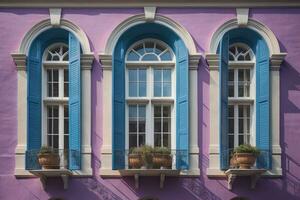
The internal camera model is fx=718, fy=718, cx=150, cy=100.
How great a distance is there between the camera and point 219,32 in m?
19.6

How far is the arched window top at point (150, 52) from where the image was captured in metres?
19.9

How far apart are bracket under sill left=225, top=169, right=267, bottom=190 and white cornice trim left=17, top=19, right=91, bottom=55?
16.5 ft

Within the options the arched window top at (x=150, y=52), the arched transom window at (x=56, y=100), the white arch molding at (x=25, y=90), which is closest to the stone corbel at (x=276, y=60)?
the arched window top at (x=150, y=52)

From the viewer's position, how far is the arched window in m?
19.6

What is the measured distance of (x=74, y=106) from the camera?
19.2 metres

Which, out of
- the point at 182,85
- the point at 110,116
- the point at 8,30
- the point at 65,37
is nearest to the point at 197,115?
the point at 182,85

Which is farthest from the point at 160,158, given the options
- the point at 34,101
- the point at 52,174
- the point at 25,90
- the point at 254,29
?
the point at 254,29

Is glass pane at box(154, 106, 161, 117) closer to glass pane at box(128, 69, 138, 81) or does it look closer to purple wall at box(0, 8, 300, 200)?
glass pane at box(128, 69, 138, 81)

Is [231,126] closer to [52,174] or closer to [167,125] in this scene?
[167,125]

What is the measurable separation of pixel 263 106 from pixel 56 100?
5.62 m

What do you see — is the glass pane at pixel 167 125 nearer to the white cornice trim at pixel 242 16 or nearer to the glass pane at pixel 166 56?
the glass pane at pixel 166 56

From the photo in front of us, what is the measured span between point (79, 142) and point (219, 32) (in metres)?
4.83

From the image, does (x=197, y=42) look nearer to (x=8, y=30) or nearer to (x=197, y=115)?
(x=197, y=115)

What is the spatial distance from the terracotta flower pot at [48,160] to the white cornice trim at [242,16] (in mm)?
6156
